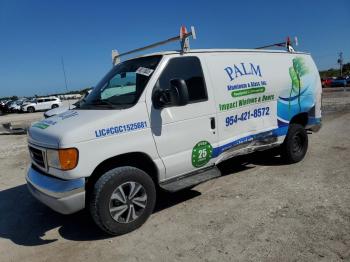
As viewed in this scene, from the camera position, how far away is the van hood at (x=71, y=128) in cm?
382

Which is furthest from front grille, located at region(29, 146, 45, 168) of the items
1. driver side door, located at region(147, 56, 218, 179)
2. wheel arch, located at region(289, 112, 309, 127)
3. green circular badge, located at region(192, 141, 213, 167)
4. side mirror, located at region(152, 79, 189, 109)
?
wheel arch, located at region(289, 112, 309, 127)

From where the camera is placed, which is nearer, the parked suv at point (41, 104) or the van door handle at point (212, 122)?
the van door handle at point (212, 122)

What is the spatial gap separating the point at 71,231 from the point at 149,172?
1.27 m

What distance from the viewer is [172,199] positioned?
17.6ft

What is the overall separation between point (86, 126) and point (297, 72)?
4.32 m

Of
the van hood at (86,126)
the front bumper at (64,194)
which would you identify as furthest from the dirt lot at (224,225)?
the van hood at (86,126)

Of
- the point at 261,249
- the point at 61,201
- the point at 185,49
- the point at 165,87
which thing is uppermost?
the point at 185,49

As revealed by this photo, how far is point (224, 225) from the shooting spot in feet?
14.1

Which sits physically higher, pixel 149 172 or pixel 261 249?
pixel 149 172

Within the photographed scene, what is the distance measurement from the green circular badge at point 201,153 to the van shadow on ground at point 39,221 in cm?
72

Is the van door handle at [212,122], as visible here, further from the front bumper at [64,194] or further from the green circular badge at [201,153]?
the front bumper at [64,194]

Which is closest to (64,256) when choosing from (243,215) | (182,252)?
(182,252)

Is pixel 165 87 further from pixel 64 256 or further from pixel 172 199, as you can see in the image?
pixel 64 256

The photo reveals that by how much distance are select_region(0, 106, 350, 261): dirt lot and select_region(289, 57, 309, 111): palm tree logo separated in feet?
4.75
